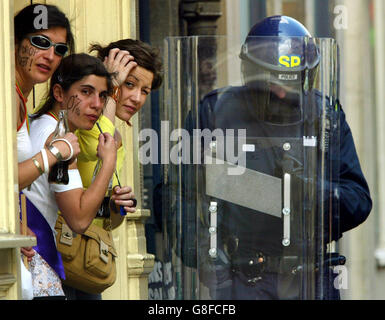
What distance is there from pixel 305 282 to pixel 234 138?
81 centimetres

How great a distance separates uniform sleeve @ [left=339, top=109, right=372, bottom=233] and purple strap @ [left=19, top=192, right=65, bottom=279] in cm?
149

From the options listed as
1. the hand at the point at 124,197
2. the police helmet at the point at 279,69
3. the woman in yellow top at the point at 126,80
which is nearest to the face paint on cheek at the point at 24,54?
the woman in yellow top at the point at 126,80

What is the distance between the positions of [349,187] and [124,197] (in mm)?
1178

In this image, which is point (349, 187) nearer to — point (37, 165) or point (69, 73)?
point (69, 73)

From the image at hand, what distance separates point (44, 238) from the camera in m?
5.31

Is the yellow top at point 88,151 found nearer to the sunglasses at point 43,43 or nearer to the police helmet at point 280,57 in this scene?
the sunglasses at point 43,43

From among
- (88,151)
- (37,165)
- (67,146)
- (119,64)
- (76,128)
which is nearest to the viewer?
(37,165)

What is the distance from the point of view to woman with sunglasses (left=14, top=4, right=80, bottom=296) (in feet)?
16.9

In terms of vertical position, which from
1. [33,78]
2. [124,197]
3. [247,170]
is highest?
[33,78]

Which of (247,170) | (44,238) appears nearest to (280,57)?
(247,170)

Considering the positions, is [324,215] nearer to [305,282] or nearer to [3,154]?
[305,282]

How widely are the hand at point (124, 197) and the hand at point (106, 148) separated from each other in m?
0.23

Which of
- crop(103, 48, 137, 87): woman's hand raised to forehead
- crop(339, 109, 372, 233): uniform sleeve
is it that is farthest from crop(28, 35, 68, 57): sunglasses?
crop(339, 109, 372, 233): uniform sleeve

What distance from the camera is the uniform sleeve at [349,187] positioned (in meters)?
5.80
